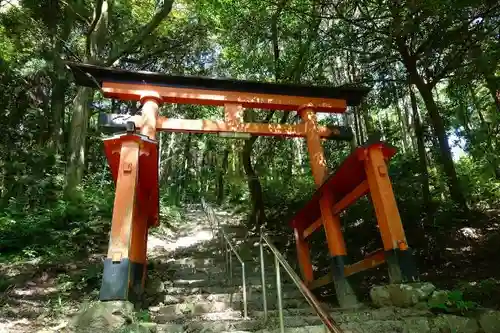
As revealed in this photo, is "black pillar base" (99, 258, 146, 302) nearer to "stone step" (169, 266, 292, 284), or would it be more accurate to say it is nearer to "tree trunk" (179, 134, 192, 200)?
"stone step" (169, 266, 292, 284)

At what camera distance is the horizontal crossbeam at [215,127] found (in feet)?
18.8

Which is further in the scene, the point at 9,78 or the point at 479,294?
the point at 9,78

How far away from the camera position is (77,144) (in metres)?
8.91

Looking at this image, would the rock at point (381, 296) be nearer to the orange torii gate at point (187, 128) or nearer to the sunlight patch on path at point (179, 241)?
the orange torii gate at point (187, 128)

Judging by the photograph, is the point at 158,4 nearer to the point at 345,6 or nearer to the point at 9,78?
the point at 9,78

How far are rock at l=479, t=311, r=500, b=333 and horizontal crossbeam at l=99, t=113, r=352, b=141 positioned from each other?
3.67 meters

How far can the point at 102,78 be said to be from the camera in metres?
6.01

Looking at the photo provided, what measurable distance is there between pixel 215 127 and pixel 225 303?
2654mm

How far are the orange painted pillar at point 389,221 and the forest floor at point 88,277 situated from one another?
2.94 feet

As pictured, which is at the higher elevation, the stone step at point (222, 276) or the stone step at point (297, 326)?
the stone step at point (222, 276)

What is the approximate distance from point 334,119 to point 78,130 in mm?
8457

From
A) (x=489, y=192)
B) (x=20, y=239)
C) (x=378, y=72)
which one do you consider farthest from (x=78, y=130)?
(x=489, y=192)

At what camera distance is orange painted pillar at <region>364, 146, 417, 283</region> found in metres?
4.27

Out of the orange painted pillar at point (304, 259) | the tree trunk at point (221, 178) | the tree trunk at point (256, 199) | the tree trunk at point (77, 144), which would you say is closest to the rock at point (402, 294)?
the orange painted pillar at point (304, 259)
